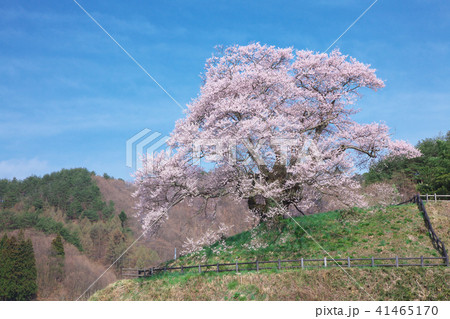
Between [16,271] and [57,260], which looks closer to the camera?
[16,271]

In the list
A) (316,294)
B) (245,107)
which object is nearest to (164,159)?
(245,107)

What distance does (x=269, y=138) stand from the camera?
30.0 metres

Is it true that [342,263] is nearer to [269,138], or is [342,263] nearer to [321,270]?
[321,270]

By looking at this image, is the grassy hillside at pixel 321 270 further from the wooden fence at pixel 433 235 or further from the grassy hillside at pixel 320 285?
the wooden fence at pixel 433 235

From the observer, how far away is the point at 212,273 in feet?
92.1

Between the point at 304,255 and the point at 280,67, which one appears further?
the point at 280,67

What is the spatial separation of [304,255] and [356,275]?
4.94 m

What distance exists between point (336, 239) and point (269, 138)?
331 inches

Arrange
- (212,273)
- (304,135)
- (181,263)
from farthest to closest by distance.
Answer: (181,263), (304,135), (212,273)

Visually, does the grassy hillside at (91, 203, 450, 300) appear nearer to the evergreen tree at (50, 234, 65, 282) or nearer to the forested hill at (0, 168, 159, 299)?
the forested hill at (0, 168, 159, 299)

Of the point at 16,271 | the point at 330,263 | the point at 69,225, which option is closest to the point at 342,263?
the point at 330,263

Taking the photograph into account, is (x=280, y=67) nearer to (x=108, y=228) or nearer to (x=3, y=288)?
(x=3, y=288)

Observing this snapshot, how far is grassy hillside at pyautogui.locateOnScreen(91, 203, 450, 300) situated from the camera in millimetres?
24062
